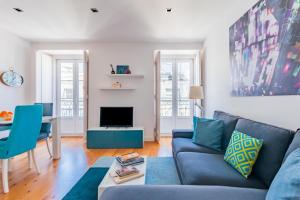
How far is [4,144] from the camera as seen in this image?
90.4 inches

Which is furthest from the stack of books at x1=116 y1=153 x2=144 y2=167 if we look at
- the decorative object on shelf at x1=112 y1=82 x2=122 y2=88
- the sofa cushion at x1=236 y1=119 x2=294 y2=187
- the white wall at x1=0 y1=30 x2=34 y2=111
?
the white wall at x1=0 y1=30 x2=34 y2=111

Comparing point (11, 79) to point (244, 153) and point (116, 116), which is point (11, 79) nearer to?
point (116, 116)

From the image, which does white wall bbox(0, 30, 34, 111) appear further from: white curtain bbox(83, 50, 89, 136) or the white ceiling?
white curtain bbox(83, 50, 89, 136)

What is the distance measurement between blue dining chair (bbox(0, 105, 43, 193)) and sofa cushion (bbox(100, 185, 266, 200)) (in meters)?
1.86

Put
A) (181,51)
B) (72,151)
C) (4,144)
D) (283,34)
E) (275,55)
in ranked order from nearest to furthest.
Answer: (283,34)
(275,55)
(4,144)
(72,151)
(181,51)

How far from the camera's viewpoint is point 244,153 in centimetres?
165

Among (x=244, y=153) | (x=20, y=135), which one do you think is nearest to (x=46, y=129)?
(x=20, y=135)

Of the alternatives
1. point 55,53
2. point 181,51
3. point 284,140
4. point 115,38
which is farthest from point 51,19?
point 284,140

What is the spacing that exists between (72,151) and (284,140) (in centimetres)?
377

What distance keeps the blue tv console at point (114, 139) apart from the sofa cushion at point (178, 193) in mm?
2953

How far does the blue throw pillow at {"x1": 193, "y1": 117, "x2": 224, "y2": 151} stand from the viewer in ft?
7.86

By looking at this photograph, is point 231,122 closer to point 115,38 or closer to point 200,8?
point 200,8

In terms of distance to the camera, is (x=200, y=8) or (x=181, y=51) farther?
(x=181, y=51)

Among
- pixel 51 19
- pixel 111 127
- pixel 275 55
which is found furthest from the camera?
pixel 111 127
